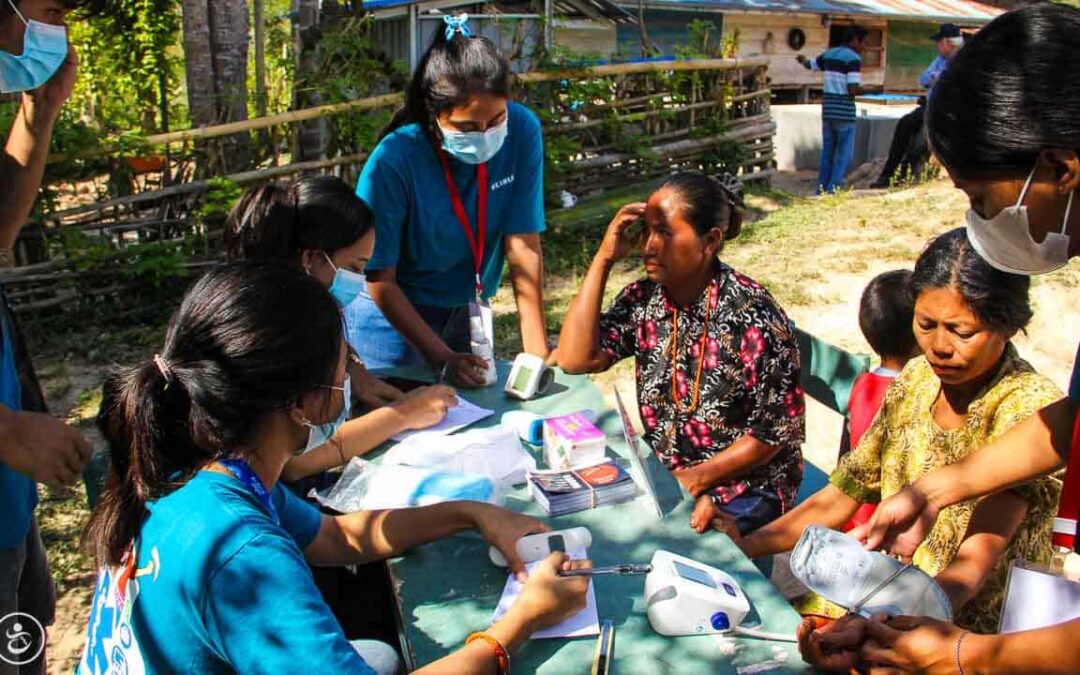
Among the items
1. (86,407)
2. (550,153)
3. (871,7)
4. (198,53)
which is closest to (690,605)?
(86,407)

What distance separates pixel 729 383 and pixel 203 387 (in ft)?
5.46

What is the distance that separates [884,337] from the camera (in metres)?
2.88

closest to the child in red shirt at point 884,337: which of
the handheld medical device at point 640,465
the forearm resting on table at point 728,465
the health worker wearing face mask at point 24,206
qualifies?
→ the forearm resting on table at point 728,465

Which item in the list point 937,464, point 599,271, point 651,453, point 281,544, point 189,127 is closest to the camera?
point 281,544

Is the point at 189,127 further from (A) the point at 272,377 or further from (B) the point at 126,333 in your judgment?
(A) the point at 272,377

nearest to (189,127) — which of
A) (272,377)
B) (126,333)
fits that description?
(126,333)

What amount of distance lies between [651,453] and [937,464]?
72 centimetres

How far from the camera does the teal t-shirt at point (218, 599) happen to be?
1363 millimetres

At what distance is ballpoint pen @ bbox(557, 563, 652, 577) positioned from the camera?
1.79 metres

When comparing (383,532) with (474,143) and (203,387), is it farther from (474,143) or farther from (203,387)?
(474,143)

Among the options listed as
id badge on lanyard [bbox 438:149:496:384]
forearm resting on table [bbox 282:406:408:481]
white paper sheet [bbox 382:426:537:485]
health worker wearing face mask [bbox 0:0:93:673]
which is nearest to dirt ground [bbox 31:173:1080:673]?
health worker wearing face mask [bbox 0:0:93:673]

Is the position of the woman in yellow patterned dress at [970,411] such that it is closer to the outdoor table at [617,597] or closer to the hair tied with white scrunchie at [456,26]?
the outdoor table at [617,597]

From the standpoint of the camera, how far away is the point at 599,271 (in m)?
3.01

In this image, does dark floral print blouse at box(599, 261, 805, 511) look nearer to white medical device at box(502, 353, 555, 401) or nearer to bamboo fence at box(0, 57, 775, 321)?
white medical device at box(502, 353, 555, 401)
